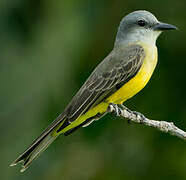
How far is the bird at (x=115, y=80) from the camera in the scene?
27.9ft

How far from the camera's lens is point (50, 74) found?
9727mm

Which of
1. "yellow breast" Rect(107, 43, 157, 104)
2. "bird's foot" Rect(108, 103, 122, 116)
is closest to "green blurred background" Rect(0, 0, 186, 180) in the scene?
"yellow breast" Rect(107, 43, 157, 104)

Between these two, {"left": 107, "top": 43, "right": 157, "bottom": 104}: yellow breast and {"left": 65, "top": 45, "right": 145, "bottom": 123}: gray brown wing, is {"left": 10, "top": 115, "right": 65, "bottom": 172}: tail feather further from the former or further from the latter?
{"left": 107, "top": 43, "right": 157, "bottom": 104}: yellow breast

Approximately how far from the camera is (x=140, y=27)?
9.12m

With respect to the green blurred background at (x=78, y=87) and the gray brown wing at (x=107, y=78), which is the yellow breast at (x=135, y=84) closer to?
the gray brown wing at (x=107, y=78)

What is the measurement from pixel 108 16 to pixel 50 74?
100cm

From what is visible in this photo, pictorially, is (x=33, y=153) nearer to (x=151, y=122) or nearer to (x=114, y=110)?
(x=114, y=110)

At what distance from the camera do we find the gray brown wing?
28.0 feet

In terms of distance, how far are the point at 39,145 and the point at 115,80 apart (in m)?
1.07

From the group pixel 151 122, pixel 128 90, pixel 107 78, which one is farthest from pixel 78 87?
pixel 151 122

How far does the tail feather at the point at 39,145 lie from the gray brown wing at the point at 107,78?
0.60 feet

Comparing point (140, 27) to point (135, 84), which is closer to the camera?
point (135, 84)

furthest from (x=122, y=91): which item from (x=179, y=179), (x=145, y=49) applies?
(x=179, y=179)

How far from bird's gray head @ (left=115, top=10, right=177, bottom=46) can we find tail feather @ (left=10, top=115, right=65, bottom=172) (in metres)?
1.30
